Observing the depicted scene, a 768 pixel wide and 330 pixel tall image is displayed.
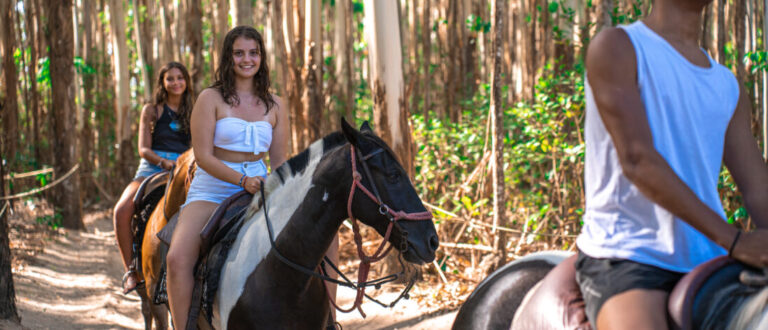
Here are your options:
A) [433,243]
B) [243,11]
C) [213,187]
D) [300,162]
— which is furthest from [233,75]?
[243,11]

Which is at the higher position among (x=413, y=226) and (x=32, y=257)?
(x=413, y=226)

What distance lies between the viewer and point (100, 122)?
2017cm

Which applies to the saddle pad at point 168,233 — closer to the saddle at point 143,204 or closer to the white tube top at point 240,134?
the white tube top at point 240,134

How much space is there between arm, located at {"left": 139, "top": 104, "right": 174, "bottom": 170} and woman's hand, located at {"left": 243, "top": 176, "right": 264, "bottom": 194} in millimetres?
2440

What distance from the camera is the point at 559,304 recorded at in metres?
1.96

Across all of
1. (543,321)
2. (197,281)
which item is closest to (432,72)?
(197,281)

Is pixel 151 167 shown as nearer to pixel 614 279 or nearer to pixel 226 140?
pixel 226 140

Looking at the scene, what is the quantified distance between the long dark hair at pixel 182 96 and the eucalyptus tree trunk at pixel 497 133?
279 cm

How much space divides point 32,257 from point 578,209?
26.8ft

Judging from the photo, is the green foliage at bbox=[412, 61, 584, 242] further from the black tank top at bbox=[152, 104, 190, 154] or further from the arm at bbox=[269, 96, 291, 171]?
the arm at bbox=[269, 96, 291, 171]

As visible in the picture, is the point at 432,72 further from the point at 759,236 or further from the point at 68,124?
the point at 759,236

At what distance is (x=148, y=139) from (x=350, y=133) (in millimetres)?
3754

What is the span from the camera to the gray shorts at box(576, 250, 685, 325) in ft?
5.65

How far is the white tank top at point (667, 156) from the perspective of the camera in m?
1.74
